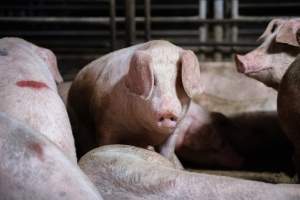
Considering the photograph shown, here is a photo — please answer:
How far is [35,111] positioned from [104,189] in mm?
490

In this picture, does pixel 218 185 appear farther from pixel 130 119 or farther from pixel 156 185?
pixel 130 119

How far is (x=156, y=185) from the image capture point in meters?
1.84

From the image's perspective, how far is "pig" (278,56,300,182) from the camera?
8.93 feet

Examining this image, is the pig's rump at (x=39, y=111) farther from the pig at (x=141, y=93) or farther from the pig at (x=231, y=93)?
the pig at (x=231, y=93)

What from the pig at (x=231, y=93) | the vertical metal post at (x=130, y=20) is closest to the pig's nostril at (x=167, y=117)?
the pig at (x=231, y=93)

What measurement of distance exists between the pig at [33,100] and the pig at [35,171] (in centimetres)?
37

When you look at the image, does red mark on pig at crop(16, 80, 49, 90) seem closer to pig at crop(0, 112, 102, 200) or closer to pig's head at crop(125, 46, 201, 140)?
pig's head at crop(125, 46, 201, 140)

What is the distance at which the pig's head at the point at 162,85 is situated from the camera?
104 inches

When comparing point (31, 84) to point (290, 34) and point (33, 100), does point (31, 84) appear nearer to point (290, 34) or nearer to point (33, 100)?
point (33, 100)

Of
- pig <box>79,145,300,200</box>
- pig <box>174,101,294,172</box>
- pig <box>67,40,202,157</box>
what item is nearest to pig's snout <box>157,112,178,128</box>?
pig <box>67,40,202,157</box>

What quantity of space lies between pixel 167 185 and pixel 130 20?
2.94 meters

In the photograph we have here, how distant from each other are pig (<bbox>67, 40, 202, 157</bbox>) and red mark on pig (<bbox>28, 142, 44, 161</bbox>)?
3.50 feet

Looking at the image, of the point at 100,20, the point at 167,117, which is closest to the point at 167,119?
the point at 167,117

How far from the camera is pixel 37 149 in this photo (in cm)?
160
